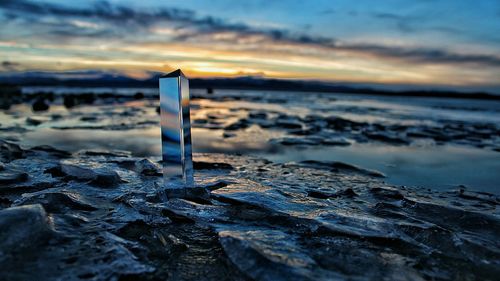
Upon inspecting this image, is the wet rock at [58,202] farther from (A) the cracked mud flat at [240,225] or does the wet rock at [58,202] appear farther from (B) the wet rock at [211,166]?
(B) the wet rock at [211,166]

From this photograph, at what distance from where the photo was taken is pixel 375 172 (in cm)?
368

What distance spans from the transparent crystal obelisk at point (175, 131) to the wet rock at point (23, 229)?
2.60 ft

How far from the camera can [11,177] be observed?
2.58 meters

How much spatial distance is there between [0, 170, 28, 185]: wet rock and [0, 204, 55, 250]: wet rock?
3.70 feet

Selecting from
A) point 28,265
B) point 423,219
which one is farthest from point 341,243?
point 28,265

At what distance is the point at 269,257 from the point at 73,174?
2213mm

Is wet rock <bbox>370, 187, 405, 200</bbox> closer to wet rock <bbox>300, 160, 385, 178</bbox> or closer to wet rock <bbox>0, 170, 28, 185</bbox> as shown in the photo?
wet rock <bbox>300, 160, 385, 178</bbox>

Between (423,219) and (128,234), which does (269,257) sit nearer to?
(128,234)

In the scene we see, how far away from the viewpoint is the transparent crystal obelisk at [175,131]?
82.0 inches

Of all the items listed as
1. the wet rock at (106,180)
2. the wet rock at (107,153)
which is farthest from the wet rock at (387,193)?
the wet rock at (107,153)

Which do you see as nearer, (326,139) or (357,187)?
(357,187)

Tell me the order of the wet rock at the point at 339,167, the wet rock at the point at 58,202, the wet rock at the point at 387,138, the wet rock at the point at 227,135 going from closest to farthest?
the wet rock at the point at 58,202 → the wet rock at the point at 339,167 → the wet rock at the point at 387,138 → the wet rock at the point at 227,135

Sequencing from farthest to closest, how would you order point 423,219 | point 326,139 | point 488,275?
point 326,139 → point 423,219 → point 488,275

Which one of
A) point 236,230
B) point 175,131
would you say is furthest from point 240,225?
point 175,131
